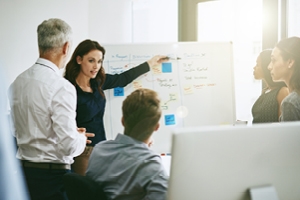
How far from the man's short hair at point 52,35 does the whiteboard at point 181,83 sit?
570 millimetres

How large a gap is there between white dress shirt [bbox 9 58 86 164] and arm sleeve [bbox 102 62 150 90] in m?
0.64

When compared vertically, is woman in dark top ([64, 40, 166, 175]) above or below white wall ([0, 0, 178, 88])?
below

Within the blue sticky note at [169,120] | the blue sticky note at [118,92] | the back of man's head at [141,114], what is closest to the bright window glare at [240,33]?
the blue sticky note at [169,120]

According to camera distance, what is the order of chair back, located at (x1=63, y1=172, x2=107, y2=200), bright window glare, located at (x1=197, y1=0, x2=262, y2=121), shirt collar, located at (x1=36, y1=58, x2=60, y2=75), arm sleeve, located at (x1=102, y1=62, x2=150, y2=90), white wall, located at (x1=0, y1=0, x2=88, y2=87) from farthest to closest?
bright window glare, located at (x1=197, y1=0, x2=262, y2=121) → arm sleeve, located at (x1=102, y1=62, x2=150, y2=90) → white wall, located at (x1=0, y1=0, x2=88, y2=87) → shirt collar, located at (x1=36, y1=58, x2=60, y2=75) → chair back, located at (x1=63, y1=172, x2=107, y2=200)

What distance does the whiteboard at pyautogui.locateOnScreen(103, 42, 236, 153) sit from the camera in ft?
8.57

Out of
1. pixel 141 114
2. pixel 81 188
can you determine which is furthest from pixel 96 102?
pixel 81 188

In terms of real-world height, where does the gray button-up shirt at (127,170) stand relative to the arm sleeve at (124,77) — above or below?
below

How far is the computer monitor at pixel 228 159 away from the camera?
1.02 metres

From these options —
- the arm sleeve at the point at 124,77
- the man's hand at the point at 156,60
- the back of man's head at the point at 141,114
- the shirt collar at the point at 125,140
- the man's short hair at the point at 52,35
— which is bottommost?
the shirt collar at the point at 125,140

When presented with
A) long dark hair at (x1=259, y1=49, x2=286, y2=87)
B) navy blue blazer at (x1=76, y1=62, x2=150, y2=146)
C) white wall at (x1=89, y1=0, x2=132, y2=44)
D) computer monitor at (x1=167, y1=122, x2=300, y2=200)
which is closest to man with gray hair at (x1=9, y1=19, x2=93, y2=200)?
navy blue blazer at (x1=76, y1=62, x2=150, y2=146)

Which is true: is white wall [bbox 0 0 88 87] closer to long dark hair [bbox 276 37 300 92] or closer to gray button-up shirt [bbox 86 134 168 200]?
gray button-up shirt [bbox 86 134 168 200]

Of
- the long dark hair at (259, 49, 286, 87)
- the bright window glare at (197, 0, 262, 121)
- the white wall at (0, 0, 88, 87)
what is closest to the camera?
the white wall at (0, 0, 88, 87)

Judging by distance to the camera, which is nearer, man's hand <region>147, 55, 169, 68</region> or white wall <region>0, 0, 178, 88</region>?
white wall <region>0, 0, 178, 88</region>

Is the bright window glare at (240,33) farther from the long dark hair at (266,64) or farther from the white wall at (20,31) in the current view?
the white wall at (20,31)
